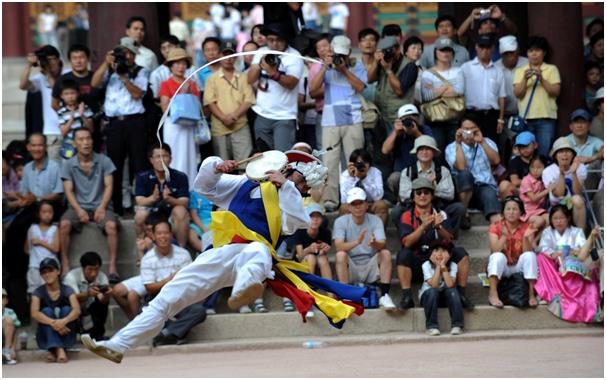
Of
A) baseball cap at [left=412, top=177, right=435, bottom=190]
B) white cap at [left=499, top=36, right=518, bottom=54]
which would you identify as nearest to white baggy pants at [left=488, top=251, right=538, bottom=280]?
baseball cap at [left=412, top=177, right=435, bottom=190]

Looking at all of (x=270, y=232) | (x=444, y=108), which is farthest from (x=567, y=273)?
(x=270, y=232)

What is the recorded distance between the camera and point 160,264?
49.3ft

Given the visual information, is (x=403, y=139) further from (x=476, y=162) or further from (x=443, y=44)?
(x=443, y=44)

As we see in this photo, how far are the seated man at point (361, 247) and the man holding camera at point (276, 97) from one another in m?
0.98

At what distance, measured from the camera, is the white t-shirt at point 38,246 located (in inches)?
613

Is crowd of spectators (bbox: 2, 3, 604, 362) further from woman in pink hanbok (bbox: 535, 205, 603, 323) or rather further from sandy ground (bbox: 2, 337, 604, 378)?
sandy ground (bbox: 2, 337, 604, 378)

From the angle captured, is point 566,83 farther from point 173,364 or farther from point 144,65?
point 173,364

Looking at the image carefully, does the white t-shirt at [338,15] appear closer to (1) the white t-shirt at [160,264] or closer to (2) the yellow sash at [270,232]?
(1) the white t-shirt at [160,264]

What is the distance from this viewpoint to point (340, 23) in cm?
2603

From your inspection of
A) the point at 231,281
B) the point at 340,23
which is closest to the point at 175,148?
the point at 231,281

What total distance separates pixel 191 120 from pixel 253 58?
3.08 ft

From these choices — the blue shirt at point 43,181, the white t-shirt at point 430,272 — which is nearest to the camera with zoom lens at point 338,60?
the white t-shirt at point 430,272

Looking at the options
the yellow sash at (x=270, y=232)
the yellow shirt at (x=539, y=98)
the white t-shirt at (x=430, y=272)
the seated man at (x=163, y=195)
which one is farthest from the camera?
the yellow shirt at (x=539, y=98)

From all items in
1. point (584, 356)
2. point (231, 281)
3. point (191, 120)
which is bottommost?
point (584, 356)
